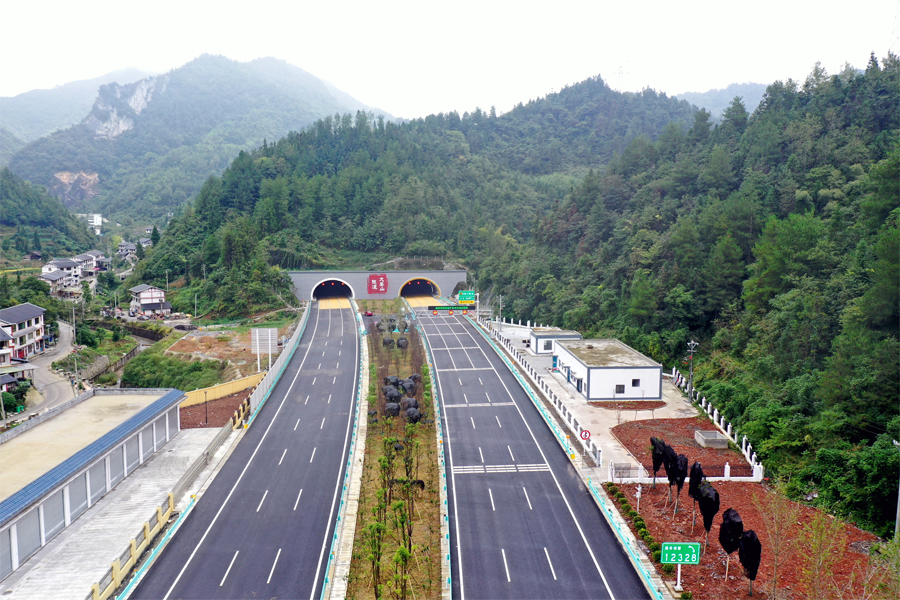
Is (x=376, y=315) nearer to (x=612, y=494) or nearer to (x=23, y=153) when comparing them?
(x=612, y=494)

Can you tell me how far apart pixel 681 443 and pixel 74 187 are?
711 ft

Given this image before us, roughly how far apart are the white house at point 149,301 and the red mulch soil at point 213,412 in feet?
146

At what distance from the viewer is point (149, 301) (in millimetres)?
78375

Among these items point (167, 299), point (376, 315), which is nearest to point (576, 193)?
point (376, 315)

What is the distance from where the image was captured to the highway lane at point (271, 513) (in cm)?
1920

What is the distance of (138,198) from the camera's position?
604 feet

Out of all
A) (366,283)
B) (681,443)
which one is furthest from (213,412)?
(366,283)

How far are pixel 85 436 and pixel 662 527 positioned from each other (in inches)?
997

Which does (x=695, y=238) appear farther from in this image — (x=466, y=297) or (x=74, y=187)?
(x=74, y=187)

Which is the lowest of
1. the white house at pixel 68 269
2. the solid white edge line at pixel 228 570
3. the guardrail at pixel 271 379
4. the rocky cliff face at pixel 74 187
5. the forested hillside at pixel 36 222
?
the solid white edge line at pixel 228 570

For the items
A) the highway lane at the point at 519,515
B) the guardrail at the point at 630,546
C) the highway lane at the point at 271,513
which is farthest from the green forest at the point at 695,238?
the highway lane at the point at 271,513

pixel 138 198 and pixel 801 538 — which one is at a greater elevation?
pixel 138 198

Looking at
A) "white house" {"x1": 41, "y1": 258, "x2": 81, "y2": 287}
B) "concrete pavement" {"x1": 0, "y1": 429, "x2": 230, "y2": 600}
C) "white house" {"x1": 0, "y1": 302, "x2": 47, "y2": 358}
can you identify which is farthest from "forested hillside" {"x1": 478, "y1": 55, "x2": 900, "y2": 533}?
"white house" {"x1": 41, "y1": 258, "x2": 81, "y2": 287}

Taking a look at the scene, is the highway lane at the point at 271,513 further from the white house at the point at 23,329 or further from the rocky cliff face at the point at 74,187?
the rocky cliff face at the point at 74,187
